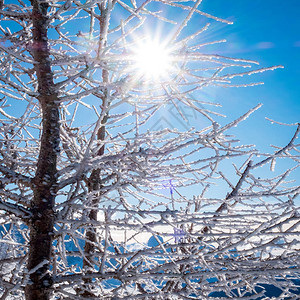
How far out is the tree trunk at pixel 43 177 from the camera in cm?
219

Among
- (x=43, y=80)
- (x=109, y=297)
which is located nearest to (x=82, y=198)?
(x=109, y=297)

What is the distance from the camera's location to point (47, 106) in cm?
245

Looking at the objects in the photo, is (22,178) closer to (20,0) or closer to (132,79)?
(132,79)

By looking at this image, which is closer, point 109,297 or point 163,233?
point 163,233

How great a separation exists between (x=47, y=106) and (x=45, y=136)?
261 mm

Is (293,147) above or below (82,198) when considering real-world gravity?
above

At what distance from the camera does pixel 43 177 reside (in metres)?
2.33

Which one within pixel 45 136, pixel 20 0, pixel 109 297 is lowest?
pixel 109 297

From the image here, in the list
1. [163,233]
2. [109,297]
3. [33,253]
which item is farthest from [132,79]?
[109,297]

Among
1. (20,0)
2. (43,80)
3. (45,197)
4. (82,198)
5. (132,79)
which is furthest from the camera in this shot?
(20,0)

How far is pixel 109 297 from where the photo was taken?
91.4 inches

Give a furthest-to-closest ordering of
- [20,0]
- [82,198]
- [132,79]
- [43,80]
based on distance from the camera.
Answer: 1. [20,0]
2. [43,80]
3. [82,198]
4. [132,79]

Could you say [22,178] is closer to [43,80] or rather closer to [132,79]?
[43,80]

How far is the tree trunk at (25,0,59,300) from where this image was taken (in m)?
2.19
